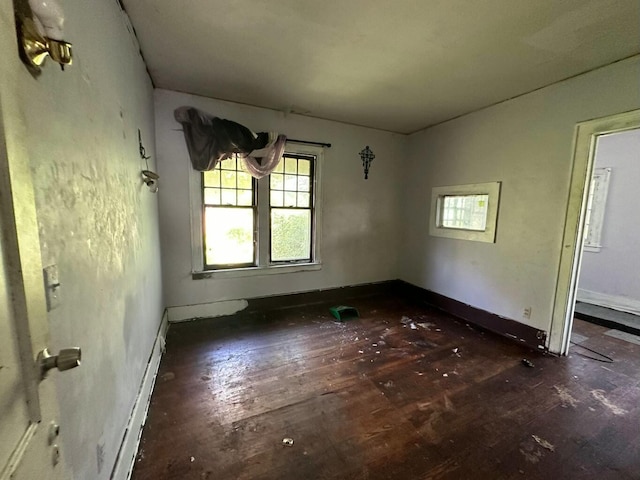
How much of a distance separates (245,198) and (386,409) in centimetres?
270

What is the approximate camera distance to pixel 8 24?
0.48 metres

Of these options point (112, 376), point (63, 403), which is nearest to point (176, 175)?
point (112, 376)

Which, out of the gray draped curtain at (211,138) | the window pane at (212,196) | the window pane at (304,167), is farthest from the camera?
the window pane at (304,167)

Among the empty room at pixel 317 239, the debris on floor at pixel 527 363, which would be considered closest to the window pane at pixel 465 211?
the empty room at pixel 317 239

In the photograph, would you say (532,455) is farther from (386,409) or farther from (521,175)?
(521,175)

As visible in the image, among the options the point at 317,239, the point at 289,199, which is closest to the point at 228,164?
the point at 289,199

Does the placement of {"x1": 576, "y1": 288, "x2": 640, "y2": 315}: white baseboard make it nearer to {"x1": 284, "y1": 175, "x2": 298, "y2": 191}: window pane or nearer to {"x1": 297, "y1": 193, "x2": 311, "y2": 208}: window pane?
{"x1": 297, "y1": 193, "x2": 311, "y2": 208}: window pane

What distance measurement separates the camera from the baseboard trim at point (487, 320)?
2.75 metres

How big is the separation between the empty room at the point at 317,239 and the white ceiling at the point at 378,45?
0.02m

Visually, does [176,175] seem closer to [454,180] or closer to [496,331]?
[454,180]

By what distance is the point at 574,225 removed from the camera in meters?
2.46

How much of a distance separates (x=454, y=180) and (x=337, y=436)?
10.7 feet

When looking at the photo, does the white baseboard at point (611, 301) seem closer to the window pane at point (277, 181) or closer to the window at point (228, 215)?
the window pane at point (277, 181)

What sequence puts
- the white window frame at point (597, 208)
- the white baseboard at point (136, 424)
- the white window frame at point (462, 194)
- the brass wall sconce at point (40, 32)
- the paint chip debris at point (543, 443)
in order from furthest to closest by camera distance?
the white window frame at point (597, 208) → the white window frame at point (462, 194) → the paint chip debris at point (543, 443) → the white baseboard at point (136, 424) → the brass wall sconce at point (40, 32)
